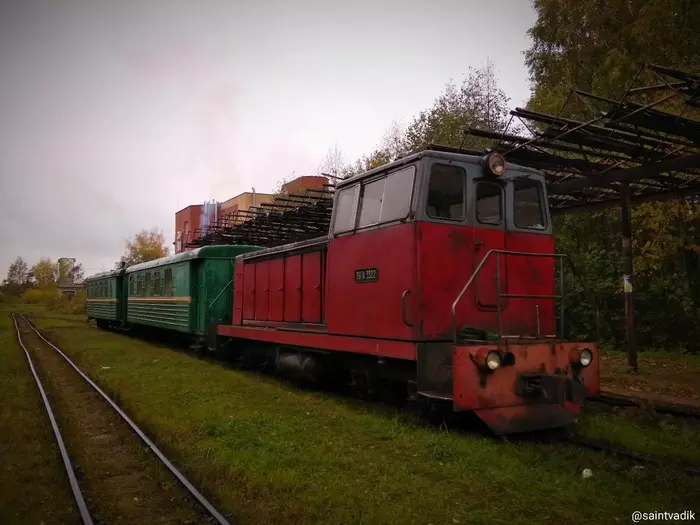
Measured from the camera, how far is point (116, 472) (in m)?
5.77

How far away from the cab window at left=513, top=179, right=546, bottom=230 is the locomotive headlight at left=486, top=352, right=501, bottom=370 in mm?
2049

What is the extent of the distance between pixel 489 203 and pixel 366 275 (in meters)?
1.81

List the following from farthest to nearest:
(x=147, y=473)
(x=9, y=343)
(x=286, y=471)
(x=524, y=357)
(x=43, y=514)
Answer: (x=9, y=343) < (x=524, y=357) < (x=147, y=473) < (x=286, y=471) < (x=43, y=514)

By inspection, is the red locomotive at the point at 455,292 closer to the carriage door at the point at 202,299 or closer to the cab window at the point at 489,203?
the cab window at the point at 489,203

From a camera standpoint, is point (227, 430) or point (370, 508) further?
point (227, 430)

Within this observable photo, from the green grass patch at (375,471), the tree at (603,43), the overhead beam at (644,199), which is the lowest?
the green grass patch at (375,471)

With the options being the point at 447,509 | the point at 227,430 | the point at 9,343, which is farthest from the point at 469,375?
the point at 9,343

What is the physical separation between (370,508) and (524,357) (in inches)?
105

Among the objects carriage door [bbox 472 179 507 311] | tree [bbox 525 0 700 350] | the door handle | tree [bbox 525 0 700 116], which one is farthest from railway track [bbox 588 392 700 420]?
tree [bbox 525 0 700 116]

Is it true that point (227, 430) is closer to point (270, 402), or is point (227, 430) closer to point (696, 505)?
point (270, 402)

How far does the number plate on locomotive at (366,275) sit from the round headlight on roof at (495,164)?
1887 mm

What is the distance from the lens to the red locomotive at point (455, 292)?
605 cm

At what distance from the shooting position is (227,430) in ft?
22.0

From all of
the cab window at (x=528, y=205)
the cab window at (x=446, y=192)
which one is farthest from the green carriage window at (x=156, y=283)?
the cab window at (x=528, y=205)
